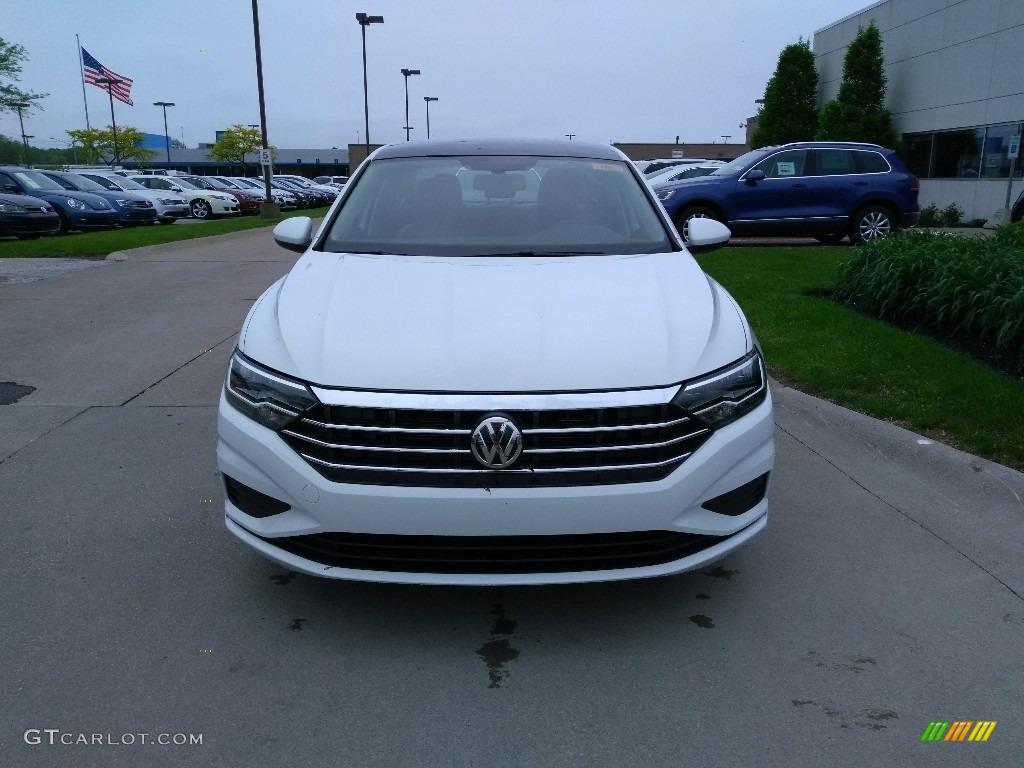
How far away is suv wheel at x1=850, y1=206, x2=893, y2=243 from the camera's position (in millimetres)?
14586

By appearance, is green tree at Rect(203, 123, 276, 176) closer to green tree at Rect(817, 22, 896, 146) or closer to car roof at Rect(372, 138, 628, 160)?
green tree at Rect(817, 22, 896, 146)

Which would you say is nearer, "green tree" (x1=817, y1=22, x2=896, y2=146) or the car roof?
the car roof

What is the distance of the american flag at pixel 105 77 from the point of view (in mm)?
41375

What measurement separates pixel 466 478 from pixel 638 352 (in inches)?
28.4

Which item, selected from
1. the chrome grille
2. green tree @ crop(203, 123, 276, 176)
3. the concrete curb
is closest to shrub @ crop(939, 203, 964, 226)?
the concrete curb

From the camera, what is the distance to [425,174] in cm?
460

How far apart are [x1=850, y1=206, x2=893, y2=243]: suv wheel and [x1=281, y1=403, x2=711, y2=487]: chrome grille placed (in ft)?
43.3

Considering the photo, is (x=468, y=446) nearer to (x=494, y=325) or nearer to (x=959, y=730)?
(x=494, y=325)

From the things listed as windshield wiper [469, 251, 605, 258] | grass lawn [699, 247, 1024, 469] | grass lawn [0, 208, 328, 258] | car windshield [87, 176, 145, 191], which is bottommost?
grass lawn [0, 208, 328, 258]

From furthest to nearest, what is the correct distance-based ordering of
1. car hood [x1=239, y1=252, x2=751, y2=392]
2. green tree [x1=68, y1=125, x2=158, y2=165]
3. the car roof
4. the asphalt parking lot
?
green tree [x1=68, y1=125, x2=158, y2=165]
the car roof
car hood [x1=239, y1=252, x2=751, y2=392]
the asphalt parking lot

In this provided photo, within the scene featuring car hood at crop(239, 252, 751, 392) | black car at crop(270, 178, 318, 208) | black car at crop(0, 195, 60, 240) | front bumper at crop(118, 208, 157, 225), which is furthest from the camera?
black car at crop(270, 178, 318, 208)

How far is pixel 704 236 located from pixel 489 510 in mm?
2375

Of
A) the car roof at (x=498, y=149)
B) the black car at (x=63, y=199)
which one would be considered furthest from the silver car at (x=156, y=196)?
the car roof at (x=498, y=149)

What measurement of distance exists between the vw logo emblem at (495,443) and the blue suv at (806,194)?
12.3 metres
